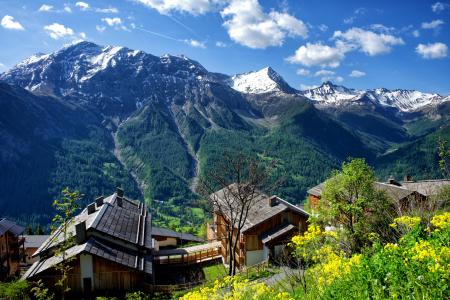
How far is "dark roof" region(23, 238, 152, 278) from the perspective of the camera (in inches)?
1362

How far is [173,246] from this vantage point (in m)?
70.0

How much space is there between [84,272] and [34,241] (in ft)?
143

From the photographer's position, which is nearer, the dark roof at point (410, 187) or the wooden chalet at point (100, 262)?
the wooden chalet at point (100, 262)

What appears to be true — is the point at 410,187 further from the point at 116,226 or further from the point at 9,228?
the point at 9,228

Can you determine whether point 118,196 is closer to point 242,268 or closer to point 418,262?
point 242,268

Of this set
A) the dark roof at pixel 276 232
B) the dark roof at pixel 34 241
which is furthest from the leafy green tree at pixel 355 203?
the dark roof at pixel 34 241

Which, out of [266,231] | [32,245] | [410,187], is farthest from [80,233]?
[410,187]

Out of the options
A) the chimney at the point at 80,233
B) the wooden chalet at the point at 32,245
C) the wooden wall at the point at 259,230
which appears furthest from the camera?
the wooden chalet at the point at 32,245

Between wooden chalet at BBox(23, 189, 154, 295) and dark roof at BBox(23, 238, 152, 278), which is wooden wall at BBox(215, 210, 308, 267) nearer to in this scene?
dark roof at BBox(23, 238, 152, 278)

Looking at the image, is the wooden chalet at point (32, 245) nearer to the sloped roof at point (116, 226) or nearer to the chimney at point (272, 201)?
the sloped roof at point (116, 226)

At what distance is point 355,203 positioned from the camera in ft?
106

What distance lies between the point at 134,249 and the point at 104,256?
16.7ft

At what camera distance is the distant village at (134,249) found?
35.2 meters

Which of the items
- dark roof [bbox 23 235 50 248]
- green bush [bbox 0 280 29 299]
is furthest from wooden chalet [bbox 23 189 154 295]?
dark roof [bbox 23 235 50 248]
